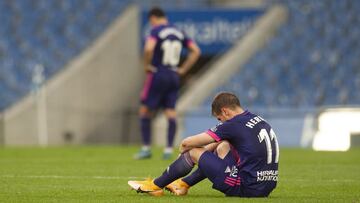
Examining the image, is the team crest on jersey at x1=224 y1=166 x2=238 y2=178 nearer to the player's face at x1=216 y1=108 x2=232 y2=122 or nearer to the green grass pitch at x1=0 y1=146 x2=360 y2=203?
the green grass pitch at x1=0 y1=146 x2=360 y2=203

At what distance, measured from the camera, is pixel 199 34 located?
28641 millimetres

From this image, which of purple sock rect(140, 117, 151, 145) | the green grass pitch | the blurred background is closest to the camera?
the green grass pitch

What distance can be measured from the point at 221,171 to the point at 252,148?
0.36 metres

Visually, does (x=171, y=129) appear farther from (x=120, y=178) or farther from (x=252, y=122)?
(x=252, y=122)

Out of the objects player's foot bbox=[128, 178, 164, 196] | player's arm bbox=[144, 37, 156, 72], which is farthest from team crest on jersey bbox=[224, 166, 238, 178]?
player's arm bbox=[144, 37, 156, 72]

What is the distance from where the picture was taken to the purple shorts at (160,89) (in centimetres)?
1709

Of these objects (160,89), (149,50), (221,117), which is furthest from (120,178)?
(160,89)

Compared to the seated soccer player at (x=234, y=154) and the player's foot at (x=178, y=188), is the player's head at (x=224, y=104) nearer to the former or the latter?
the seated soccer player at (x=234, y=154)

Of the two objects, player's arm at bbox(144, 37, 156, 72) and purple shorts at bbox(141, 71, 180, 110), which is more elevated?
player's arm at bbox(144, 37, 156, 72)

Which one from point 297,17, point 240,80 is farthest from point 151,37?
point 297,17

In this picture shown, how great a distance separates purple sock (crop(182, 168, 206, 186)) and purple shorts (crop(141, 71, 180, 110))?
7.05 metres

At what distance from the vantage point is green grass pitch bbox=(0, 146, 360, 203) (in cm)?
984

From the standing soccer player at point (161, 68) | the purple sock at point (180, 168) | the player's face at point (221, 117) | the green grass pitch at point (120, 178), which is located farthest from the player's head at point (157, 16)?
the player's face at point (221, 117)

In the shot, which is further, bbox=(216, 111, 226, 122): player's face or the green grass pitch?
the green grass pitch
